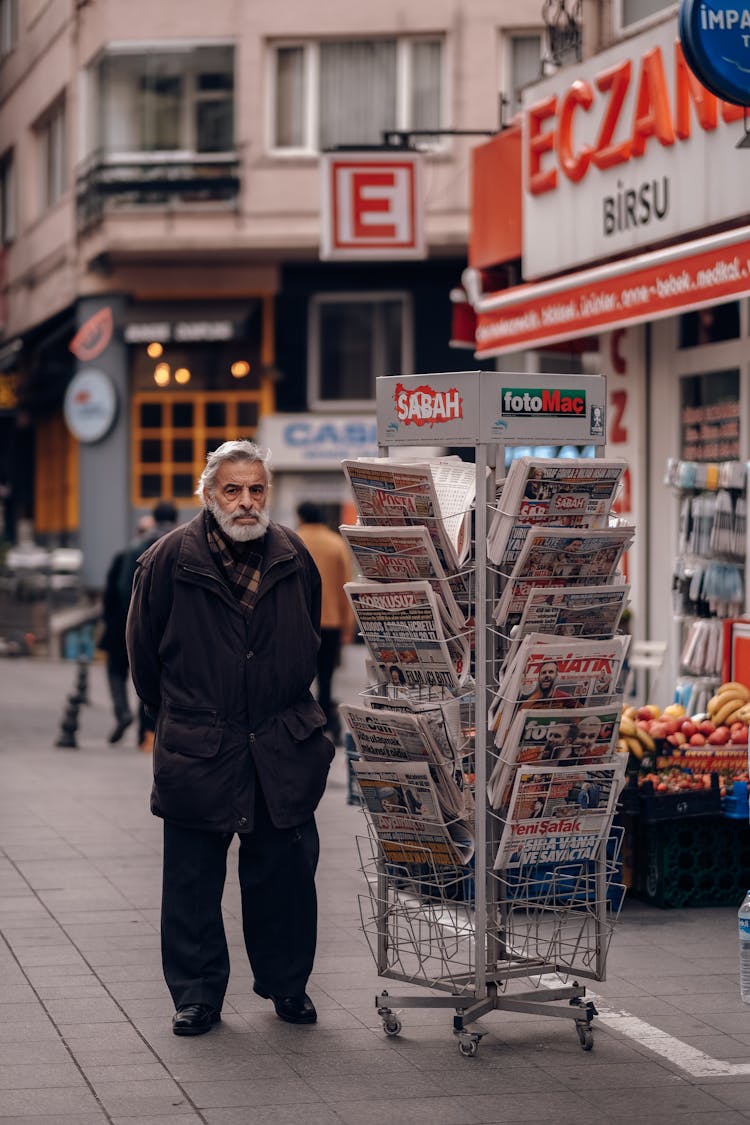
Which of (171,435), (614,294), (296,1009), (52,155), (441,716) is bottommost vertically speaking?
(296,1009)

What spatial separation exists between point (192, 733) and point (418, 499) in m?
1.11

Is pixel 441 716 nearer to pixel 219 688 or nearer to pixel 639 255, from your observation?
pixel 219 688

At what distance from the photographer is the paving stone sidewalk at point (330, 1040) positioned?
539 cm

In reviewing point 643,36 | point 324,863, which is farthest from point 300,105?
point 324,863

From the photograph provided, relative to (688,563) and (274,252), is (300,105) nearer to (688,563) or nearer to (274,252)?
(274,252)

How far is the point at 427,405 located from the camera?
6.12 meters

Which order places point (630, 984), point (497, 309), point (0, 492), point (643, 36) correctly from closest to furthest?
point (630, 984)
point (643, 36)
point (497, 309)
point (0, 492)

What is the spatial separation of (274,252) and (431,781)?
67.3 feet

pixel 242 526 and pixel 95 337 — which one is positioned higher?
pixel 95 337

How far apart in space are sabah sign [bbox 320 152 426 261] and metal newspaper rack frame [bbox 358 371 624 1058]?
28.8ft

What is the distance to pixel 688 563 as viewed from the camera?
37.3 ft

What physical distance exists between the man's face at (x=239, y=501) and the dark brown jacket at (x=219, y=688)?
0.41 feet

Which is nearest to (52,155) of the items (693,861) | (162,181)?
(162,181)

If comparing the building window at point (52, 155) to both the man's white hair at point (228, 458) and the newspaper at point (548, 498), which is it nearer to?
the man's white hair at point (228, 458)
